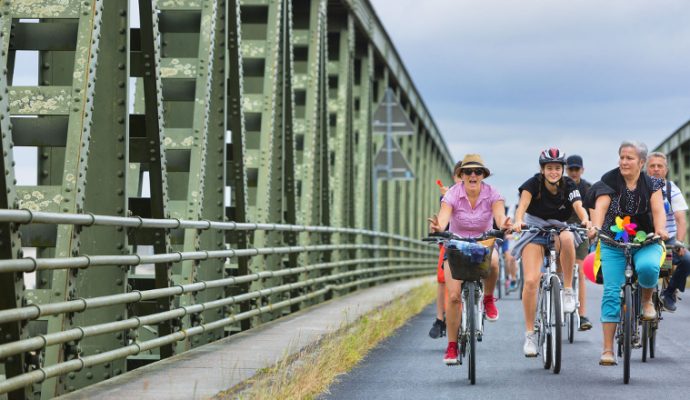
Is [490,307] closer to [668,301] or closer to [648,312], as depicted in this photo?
[648,312]

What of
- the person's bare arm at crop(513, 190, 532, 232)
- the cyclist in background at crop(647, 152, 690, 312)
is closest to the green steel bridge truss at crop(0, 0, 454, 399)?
the person's bare arm at crop(513, 190, 532, 232)

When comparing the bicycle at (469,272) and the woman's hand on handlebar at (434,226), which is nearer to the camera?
the bicycle at (469,272)

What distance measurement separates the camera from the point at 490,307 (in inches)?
412

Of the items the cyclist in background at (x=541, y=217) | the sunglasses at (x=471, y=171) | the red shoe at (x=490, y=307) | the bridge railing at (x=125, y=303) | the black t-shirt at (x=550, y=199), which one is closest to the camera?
the bridge railing at (x=125, y=303)

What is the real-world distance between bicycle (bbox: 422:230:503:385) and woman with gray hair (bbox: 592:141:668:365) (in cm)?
84

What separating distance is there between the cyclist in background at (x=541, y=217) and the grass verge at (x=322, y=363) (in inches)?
57.7

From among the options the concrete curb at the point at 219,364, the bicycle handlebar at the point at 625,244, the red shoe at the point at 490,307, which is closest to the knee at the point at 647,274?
the bicycle handlebar at the point at 625,244

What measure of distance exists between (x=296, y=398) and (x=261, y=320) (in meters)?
6.23

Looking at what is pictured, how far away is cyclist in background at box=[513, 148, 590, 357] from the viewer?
972cm

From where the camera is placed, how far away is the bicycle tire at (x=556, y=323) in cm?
915

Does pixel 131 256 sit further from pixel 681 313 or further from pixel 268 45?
pixel 681 313

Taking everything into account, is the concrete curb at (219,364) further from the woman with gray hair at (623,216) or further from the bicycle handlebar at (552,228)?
the woman with gray hair at (623,216)

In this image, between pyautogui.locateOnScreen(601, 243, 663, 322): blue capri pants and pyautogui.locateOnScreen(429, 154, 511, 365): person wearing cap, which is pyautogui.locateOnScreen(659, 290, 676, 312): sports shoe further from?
pyautogui.locateOnScreen(429, 154, 511, 365): person wearing cap

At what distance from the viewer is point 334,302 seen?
1728 centimetres
